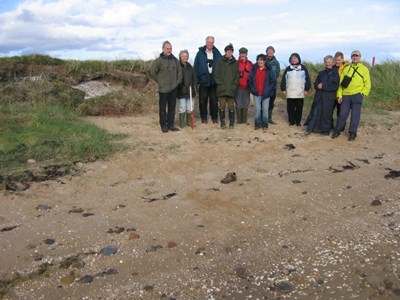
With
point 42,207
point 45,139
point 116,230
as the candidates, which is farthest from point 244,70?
point 116,230

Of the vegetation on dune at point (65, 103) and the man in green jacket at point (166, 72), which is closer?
the vegetation on dune at point (65, 103)

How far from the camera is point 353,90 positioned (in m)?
7.74

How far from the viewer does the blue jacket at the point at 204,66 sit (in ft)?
28.7

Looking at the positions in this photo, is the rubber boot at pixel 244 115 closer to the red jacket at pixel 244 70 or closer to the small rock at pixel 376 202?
the red jacket at pixel 244 70

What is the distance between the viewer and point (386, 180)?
5750 millimetres

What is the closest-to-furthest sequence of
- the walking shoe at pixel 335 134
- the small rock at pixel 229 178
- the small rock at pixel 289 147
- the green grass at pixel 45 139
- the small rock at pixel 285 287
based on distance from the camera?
the small rock at pixel 285 287 → the small rock at pixel 229 178 → the green grass at pixel 45 139 → the small rock at pixel 289 147 → the walking shoe at pixel 335 134

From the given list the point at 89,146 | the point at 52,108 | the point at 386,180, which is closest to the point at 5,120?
the point at 52,108

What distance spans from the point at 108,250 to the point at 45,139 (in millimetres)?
3748

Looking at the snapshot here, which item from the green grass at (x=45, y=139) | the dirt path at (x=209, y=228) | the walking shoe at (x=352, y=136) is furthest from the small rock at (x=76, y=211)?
the walking shoe at (x=352, y=136)

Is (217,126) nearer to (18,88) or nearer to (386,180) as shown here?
(386,180)

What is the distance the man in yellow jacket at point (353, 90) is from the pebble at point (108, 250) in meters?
5.30

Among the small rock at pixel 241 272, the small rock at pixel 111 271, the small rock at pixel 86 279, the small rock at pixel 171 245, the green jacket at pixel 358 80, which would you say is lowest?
the small rock at pixel 241 272

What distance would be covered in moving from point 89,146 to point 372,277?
4.67 m

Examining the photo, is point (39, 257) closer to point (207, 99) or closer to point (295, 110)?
point (207, 99)
